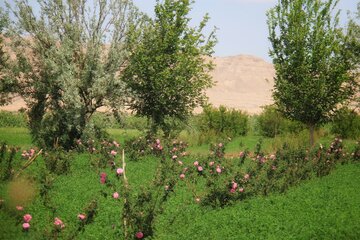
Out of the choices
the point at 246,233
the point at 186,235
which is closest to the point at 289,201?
the point at 246,233

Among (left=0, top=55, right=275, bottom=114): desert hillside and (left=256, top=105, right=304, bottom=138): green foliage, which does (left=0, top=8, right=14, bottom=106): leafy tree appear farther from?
(left=0, top=55, right=275, bottom=114): desert hillside

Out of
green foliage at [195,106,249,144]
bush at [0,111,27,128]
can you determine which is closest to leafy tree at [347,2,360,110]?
green foliage at [195,106,249,144]

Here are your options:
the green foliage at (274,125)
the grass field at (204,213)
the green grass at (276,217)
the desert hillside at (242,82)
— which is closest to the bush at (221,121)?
the green foliage at (274,125)

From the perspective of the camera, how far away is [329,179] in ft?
36.8

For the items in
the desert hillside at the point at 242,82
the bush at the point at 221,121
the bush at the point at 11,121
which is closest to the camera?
the bush at the point at 221,121

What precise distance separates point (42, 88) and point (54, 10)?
334 centimetres

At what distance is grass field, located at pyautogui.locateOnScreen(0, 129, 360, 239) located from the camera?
6.99m

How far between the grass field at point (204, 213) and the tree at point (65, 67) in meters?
5.49

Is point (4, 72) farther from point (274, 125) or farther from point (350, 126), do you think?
point (350, 126)

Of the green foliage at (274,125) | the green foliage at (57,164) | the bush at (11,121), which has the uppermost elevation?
the green foliage at (274,125)

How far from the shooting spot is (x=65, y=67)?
1575 centimetres

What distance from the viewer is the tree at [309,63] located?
17.0 m

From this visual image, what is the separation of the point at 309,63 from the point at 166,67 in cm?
604

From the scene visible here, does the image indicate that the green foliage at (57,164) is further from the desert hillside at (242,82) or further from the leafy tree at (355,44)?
the desert hillside at (242,82)
